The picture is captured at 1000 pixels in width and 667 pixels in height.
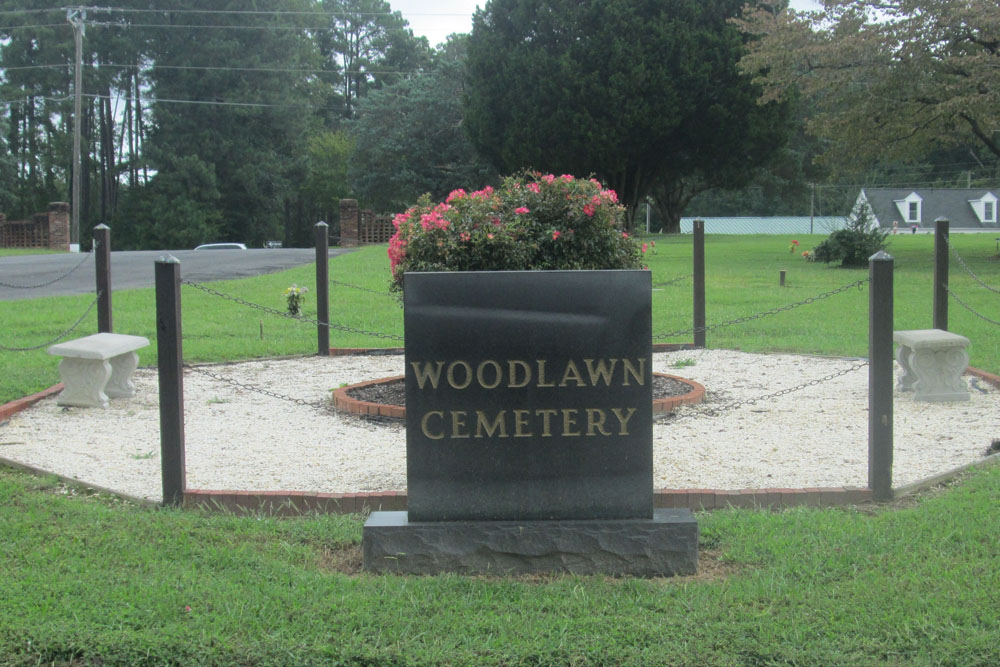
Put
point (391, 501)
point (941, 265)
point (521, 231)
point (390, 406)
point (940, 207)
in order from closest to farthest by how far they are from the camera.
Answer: point (391, 501) < point (521, 231) < point (390, 406) < point (941, 265) < point (940, 207)

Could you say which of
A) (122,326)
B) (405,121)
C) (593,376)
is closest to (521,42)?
(405,121)

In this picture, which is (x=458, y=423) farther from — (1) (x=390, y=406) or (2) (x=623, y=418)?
(1) (x=390, y=406)

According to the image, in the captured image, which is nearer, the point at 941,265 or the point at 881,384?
the point at 881,384

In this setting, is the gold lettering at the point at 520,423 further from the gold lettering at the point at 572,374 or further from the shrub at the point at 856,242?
the shrub at the point at 856,242

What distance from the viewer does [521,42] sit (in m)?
31.5

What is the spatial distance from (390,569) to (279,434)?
3.13 metres

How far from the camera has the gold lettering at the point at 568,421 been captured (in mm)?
4246

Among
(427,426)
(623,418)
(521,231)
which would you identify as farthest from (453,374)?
(521,231)

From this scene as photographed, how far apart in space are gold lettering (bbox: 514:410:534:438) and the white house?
63.7 m

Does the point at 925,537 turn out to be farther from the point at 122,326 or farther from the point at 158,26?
the point at 158,26

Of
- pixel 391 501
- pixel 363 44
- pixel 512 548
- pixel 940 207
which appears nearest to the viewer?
pixel 512 548

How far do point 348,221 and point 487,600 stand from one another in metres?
38.7

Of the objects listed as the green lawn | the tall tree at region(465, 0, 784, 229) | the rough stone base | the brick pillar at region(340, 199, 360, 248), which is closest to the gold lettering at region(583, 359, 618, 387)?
the rough stone base

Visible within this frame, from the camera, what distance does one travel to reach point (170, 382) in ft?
17.0
